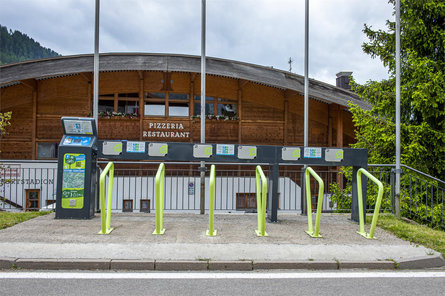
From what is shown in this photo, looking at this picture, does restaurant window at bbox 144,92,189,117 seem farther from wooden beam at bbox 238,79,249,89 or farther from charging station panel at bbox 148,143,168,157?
charging station panel at bbox 148,143,168,157

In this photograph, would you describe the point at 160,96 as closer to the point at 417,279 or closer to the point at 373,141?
the point at 373,141

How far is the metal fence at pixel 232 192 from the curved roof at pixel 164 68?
13.7 ft

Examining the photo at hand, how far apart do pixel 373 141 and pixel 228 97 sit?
826cm

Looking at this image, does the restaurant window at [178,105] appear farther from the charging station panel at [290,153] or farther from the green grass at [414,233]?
the green grass at [414,233]

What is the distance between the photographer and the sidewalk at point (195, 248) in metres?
4.71

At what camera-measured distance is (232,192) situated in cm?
1034

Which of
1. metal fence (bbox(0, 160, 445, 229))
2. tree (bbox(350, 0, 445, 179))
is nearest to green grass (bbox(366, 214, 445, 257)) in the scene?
metal fence (bbox(0, 160, 445, 229))

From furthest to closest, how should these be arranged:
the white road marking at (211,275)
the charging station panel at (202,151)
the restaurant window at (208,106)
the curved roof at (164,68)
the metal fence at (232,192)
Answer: the restaurant window at (208,106) → the curved roof at (164,68) → the metal fence at (232,192) → the charging station panel at (202,151) → the white road marking at (211,275)

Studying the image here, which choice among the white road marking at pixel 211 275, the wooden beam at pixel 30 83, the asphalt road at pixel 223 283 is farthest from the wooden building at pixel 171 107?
the asphalt road at pixel 223 283

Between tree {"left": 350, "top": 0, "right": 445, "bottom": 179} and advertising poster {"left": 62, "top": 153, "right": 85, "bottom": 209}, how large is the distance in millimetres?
10129

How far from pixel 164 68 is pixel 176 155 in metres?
9.84

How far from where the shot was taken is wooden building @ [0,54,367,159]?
17109 millimetres

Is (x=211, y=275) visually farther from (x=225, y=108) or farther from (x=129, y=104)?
(x=129, y=104)

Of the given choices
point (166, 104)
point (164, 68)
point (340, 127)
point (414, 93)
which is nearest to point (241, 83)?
point (166, 104)
